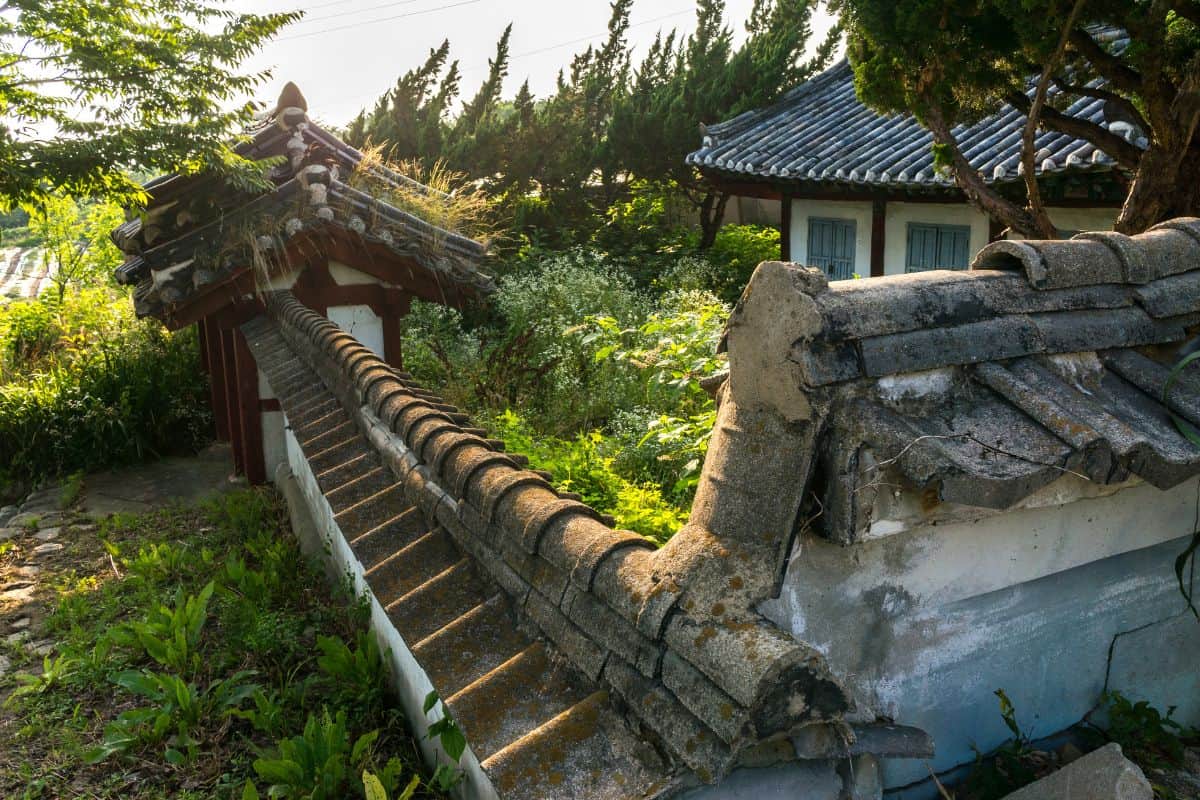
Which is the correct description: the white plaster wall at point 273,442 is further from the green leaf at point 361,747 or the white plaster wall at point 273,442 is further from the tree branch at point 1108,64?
the tree branch at point 1108,64

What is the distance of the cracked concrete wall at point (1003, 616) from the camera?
1.95 metres

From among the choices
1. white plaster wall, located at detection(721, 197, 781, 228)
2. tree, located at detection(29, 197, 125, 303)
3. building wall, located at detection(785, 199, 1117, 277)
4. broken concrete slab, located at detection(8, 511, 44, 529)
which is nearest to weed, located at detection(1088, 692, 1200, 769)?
broken concrete slab, located at detection(8, 511, 44, 529)

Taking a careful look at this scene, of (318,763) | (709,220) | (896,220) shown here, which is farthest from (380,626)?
(709,220)

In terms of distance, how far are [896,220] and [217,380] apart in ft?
27.9

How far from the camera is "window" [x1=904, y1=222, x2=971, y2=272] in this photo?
1190 cm

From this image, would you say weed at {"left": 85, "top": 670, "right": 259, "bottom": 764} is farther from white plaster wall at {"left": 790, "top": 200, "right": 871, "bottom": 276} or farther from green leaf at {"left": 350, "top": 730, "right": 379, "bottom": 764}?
white plaster wall at {"left": 790, "top": 200, "right": 871, "bottom": 276}

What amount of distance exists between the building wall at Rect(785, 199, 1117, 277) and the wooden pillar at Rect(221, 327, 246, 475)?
755 cm

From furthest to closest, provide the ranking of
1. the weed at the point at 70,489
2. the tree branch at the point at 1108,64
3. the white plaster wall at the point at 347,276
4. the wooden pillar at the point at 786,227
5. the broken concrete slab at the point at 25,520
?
1. the wooden pillar at the point at 786,227
2. the weed at the point at 70,489
3. the white plaster wall at the point at 347,276
4. the broken concrete slab at the point at 25,520
5. the tree branch at the point at 1108,64

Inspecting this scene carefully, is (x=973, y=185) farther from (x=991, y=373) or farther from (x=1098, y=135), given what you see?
(x=991, y=373)

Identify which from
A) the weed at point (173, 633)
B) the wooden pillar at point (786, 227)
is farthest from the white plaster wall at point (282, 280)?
the wooden pillar at point (786, 227)

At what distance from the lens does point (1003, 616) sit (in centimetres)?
221

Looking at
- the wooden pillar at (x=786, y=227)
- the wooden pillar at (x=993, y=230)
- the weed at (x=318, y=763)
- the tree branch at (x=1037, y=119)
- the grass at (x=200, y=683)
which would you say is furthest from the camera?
the wooden pillar at (x=786, y=227)

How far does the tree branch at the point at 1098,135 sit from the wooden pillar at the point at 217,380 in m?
7.17

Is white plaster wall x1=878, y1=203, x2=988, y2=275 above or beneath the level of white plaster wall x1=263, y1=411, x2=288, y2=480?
above
